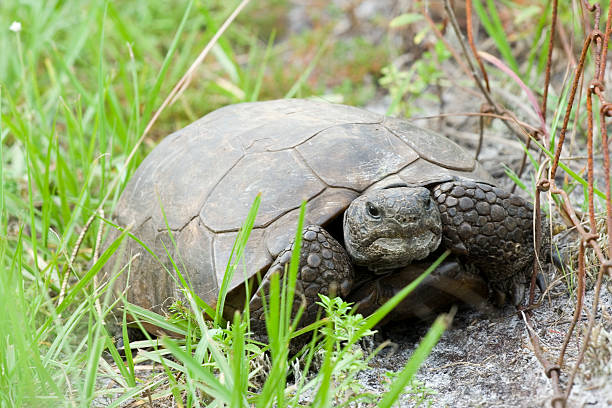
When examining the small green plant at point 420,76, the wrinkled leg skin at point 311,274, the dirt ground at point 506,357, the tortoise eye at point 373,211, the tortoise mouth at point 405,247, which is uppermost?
the small green plant at point 420,76

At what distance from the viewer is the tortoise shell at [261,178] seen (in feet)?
6.81

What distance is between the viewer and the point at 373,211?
6.37ft

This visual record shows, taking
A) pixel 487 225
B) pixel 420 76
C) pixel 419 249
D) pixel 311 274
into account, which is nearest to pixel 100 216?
pixel 311 274

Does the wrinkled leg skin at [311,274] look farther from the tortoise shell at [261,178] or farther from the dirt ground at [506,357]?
the dirt ground at [506,357]

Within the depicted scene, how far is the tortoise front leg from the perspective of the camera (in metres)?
2.10

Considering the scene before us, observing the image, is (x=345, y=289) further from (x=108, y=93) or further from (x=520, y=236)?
(x=108, y=93)

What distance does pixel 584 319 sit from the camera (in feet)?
6.40

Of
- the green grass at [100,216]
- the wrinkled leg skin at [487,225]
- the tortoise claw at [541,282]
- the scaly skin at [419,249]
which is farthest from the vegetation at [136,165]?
the tortoise claw at [541,282]

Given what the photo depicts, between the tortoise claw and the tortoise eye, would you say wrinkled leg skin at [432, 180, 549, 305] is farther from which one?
the tortoise eye

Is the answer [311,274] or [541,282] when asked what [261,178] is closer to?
[311,274]

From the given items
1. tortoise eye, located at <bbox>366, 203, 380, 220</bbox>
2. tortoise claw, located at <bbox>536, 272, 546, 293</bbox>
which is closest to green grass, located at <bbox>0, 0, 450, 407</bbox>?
tortoise eye, located at <bbox>366, 203, 380, 220</bbox>

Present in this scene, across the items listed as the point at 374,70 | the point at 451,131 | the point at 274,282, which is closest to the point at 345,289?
the point at 274,282

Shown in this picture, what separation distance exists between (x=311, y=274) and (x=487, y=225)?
564 millimetres

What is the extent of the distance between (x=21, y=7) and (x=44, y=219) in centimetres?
270
